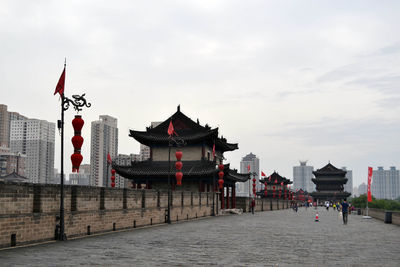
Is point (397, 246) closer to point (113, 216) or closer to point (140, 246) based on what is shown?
point (140, 246)

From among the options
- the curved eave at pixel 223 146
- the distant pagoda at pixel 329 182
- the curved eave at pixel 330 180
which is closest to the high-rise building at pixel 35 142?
the distant pagoda at pixel 329 182

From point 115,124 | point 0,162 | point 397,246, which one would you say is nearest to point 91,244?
point 397,246

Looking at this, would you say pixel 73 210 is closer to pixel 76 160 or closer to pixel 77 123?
pixel 76 160

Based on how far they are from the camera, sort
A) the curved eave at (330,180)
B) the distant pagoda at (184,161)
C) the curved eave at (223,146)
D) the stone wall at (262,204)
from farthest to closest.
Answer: the curved eave at (330,180) < the stone wall at (262,204) < the curved eave at (223,146) < the distant pagoda at (184,161)

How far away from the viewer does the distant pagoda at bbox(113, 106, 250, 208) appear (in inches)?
1753

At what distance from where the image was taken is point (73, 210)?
58.8 feet

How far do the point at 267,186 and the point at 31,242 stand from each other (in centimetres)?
10175

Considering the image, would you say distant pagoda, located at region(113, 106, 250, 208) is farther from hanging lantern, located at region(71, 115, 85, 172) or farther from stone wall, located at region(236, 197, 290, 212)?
hanging lantern, located at region(71, 115, 85, 172)

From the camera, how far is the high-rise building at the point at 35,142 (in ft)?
545

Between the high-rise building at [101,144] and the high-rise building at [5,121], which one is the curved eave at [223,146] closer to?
the high-rise building at [101,144]

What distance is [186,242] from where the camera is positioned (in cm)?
1612

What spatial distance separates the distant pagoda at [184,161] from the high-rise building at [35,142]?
412 feet

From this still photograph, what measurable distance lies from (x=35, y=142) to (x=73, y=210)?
16302cm

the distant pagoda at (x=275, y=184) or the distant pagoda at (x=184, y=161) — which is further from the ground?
the distant pagoda at (x=184, y=161)
